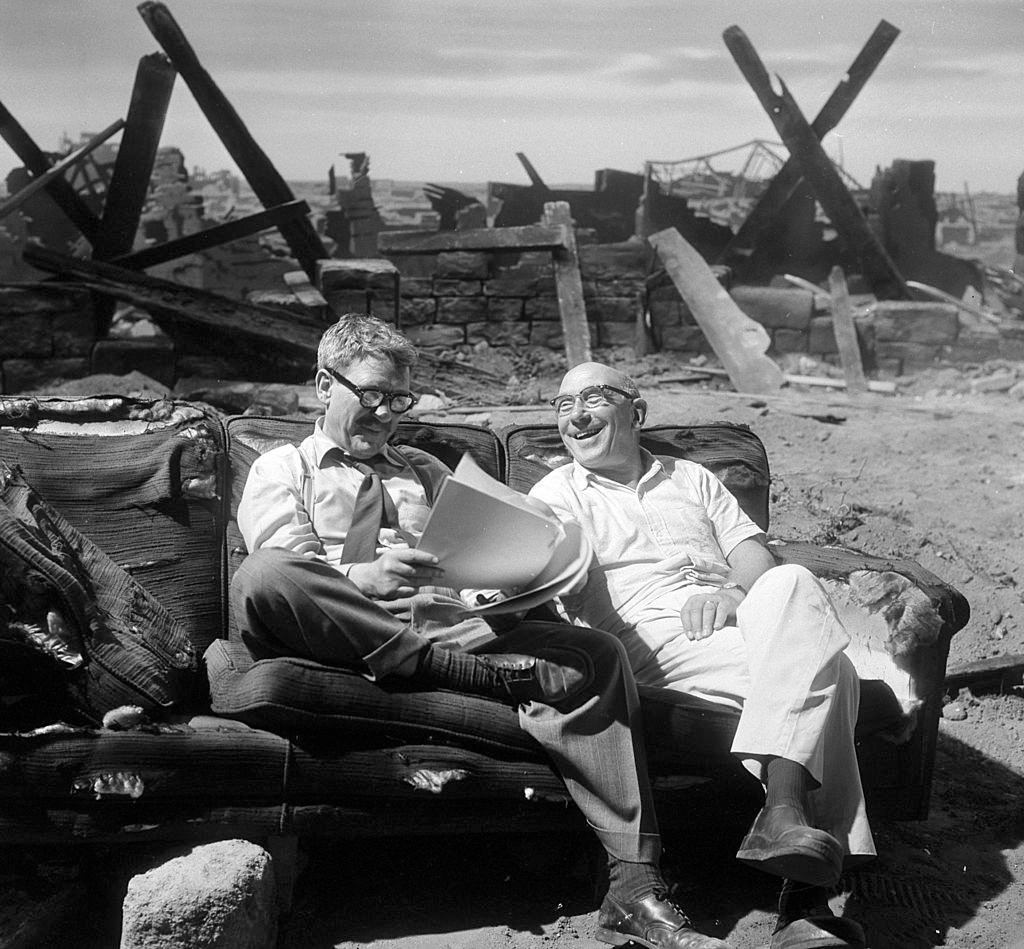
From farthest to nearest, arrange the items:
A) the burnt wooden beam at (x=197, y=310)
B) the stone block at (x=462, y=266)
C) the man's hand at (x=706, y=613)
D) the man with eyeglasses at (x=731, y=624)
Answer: the stone block at (x=462, y=266)
the burnt wooden beam at (x=197, y=310)
the man's hand at (x=706, y=613)
the man with eyeglasses at (x=731, y=624)

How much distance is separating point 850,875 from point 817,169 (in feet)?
28.8

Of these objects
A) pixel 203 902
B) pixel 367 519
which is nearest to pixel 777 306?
pixel 367 519

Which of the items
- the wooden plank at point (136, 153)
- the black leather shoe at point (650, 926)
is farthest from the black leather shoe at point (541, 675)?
the wooden plank at point (136, 153)

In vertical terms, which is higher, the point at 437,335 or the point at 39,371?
the point at 437,335

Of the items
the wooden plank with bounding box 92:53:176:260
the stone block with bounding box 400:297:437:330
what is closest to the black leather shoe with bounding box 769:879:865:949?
the wooden plank with bounding box 92:53:176:260

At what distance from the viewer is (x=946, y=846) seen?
3404 millimetres

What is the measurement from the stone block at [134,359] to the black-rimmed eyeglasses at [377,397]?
4.95 metres

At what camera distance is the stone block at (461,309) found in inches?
387

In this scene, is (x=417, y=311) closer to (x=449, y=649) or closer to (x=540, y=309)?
(x=540, y=309)

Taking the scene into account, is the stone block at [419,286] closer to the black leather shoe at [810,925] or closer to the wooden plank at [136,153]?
the wooden plank at [136,153]

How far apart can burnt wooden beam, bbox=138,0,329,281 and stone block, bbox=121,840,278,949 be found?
6.74m

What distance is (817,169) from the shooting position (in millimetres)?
10719

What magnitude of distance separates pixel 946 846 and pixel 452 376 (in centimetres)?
577

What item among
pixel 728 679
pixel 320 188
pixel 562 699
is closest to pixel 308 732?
pixel 562 699
